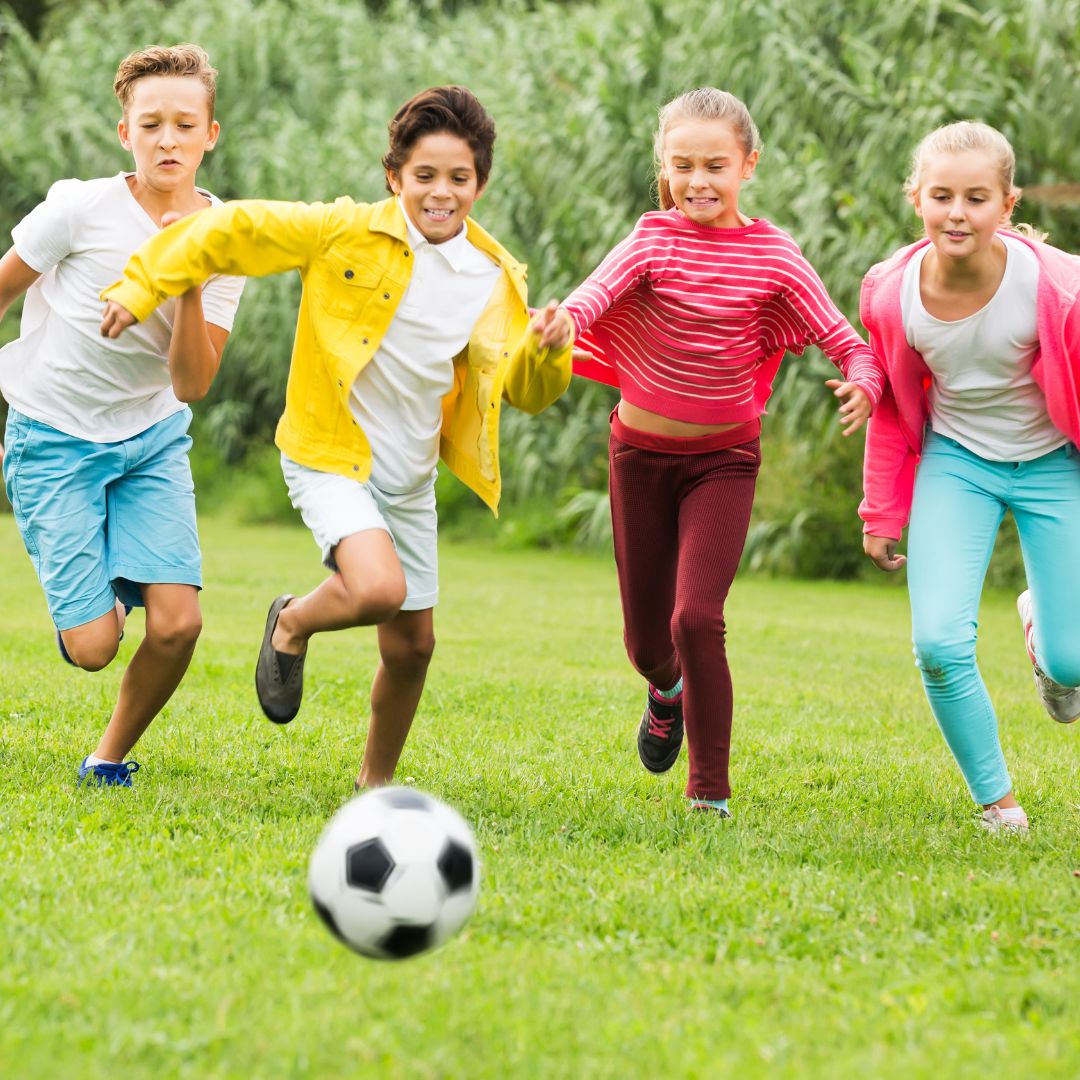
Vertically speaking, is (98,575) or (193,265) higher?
(193,265)

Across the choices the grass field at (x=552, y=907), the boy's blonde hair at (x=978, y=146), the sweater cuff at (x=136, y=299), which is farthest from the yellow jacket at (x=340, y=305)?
the boy's blonde hair at (x=978, y=146)

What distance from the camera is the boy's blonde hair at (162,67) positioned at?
198 inches

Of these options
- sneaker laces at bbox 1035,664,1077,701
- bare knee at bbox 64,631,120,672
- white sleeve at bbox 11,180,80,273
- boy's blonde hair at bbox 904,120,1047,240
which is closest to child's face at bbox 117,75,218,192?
white sleeve at bbox 11,180,80,273

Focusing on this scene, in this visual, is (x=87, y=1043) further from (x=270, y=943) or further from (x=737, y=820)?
(x=737, y=820)

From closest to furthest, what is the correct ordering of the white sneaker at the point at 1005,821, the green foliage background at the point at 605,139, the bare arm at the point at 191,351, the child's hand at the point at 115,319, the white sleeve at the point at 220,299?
the child's hand at the point at 115,319
the bare arm at the point at 191,351
the white sneaker at the point at 1005,821
the white sleeve at the point at 220,299
the green foliage background at the point at 605,139

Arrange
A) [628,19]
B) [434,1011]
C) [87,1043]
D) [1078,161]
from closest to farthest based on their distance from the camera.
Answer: [87,1043] → [434,1011] → [1078,161] → [628,19]

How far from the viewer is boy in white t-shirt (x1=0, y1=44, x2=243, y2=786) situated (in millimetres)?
4996

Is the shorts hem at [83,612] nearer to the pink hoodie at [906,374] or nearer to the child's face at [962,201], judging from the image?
the pink hoodie at [906,374]

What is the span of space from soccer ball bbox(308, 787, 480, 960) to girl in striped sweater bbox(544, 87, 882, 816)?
163 cm

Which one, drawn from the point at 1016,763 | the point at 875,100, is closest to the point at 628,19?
the point at 875,100

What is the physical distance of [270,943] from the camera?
347cm

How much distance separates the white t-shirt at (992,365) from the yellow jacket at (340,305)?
1106 mm

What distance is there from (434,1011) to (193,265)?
2.30 meters

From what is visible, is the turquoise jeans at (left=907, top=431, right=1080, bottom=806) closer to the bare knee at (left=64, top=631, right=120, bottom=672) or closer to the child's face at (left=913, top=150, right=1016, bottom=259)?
the child's face at (left=913, top=150, right=1016, bottom=259)
